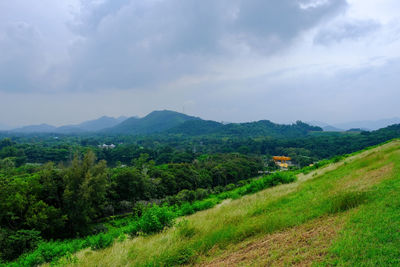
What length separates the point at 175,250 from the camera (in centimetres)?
432

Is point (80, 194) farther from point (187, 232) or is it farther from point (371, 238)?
point (371, 238)

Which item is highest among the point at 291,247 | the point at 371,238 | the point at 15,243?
the point at 371,238

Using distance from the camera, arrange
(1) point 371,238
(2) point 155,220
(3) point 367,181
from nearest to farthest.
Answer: (1) point 371,238, (2) point 155,220, (3) point 367,181

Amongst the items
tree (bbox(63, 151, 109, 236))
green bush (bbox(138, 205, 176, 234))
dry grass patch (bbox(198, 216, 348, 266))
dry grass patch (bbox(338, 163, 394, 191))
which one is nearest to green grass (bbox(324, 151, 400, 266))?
dry grass patch (bbox(198, 216, 348, 266))

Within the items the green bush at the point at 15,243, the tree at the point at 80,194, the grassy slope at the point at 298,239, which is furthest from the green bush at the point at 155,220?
the tree at the point at 80,194

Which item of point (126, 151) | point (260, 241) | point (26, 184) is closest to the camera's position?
point (260, 241)

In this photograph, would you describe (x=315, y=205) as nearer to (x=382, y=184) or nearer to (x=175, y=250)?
(x=382, y=184)

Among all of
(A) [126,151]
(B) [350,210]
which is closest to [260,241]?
(B) [350,210]

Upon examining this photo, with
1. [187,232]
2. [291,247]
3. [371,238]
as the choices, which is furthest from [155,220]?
[371,238]

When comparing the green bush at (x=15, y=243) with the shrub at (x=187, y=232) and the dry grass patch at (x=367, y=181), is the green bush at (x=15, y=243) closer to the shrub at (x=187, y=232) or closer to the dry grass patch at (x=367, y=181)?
the shrub at (x=187, y=232)

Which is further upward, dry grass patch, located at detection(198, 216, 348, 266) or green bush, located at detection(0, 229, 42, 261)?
dry grass patch, located at detection(198, 216, 348, 266)

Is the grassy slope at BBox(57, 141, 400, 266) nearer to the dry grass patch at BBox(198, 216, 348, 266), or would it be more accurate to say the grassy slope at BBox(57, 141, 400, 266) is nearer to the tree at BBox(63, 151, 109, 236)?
the dry grass patch at BBox(198, 216, 348, 266)

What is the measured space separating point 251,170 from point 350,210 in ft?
155

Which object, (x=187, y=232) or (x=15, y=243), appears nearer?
(x=187, y=232)
